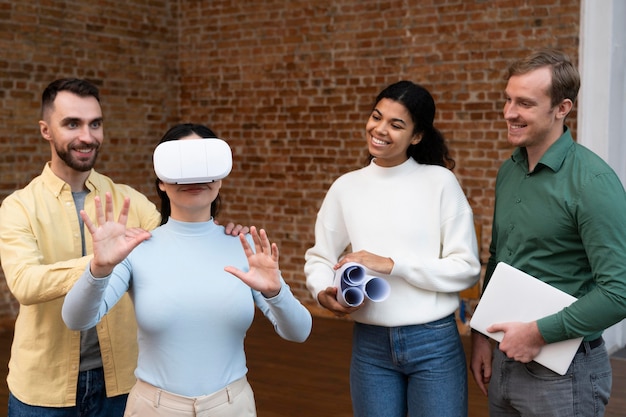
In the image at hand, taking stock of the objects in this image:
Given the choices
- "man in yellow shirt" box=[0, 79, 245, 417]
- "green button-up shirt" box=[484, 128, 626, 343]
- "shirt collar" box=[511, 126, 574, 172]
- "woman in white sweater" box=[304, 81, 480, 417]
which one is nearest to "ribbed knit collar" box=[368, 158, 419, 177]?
"woman in white sweater" box=[304, 81, 480, 417]

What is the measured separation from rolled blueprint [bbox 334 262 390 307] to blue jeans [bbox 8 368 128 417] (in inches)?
27.8

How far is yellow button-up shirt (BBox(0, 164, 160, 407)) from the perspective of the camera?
210cm

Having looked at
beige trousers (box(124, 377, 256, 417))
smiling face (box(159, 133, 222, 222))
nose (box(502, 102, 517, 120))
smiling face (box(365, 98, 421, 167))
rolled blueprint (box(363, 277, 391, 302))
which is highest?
nose (box(502, 102, 517, 120))

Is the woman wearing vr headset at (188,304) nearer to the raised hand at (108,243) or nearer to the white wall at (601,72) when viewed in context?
the raised hand at (108,243)

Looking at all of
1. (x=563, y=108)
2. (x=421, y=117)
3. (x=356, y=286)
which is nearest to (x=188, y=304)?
(x=356, y=286)

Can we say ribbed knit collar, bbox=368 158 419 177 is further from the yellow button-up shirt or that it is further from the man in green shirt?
the yellow button-up shirt

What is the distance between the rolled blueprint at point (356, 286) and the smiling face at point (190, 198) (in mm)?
500

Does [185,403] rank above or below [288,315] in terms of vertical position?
below

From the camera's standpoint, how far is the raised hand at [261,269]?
1.79 metres

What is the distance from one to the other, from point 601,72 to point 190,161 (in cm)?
376

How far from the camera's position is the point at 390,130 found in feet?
7.81

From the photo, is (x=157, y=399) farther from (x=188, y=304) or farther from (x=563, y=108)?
(x=563, y=108)

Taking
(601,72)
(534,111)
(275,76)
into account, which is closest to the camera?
(534,111)

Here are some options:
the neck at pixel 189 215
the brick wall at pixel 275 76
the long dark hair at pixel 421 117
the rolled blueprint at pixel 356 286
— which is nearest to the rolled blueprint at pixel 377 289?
the rolled blueprint at pixel 356 286
